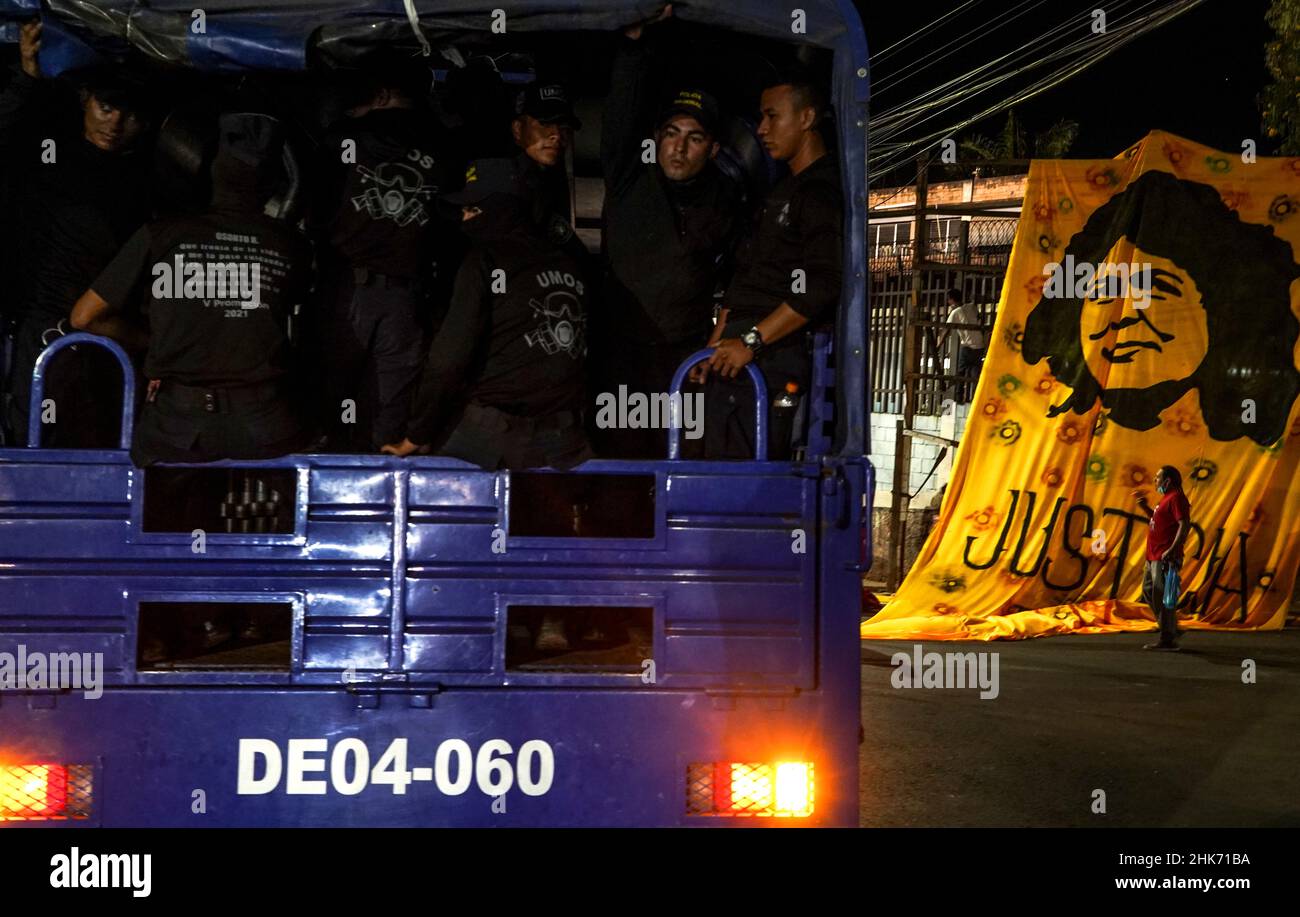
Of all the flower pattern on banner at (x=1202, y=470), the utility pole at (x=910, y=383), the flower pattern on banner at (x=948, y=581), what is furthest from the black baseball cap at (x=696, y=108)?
the flower pattern on banner at (x=1202, y=470)

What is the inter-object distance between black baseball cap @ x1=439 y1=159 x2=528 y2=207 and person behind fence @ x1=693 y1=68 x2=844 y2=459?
2.62 feet

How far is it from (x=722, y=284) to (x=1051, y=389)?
8.06 m

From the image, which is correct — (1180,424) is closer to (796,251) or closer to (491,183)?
(796,251)

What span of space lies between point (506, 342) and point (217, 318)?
2.63 ft

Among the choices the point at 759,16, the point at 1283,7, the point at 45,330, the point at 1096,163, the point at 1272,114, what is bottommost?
the point at 45,330

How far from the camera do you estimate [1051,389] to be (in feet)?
40.6

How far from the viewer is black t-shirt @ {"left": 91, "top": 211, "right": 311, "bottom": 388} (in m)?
3.78

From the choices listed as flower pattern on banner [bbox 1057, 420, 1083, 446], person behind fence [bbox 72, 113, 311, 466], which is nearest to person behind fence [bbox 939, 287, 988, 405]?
flower pattern on banner [bbox 1057, 420, 1083, 446]

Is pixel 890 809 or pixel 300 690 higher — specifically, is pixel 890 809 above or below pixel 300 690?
below

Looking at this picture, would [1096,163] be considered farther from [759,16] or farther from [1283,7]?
[759,16]

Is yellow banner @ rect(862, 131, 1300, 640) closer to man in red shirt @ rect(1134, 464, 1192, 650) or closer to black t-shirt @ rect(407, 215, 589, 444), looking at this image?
man in red shirt @ rect(1134, 464, 1192, 650)

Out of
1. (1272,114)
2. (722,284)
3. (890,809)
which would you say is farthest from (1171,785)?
(1272,114)

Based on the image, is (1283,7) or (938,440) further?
(1283,7)

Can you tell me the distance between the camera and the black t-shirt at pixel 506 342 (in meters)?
3.84
